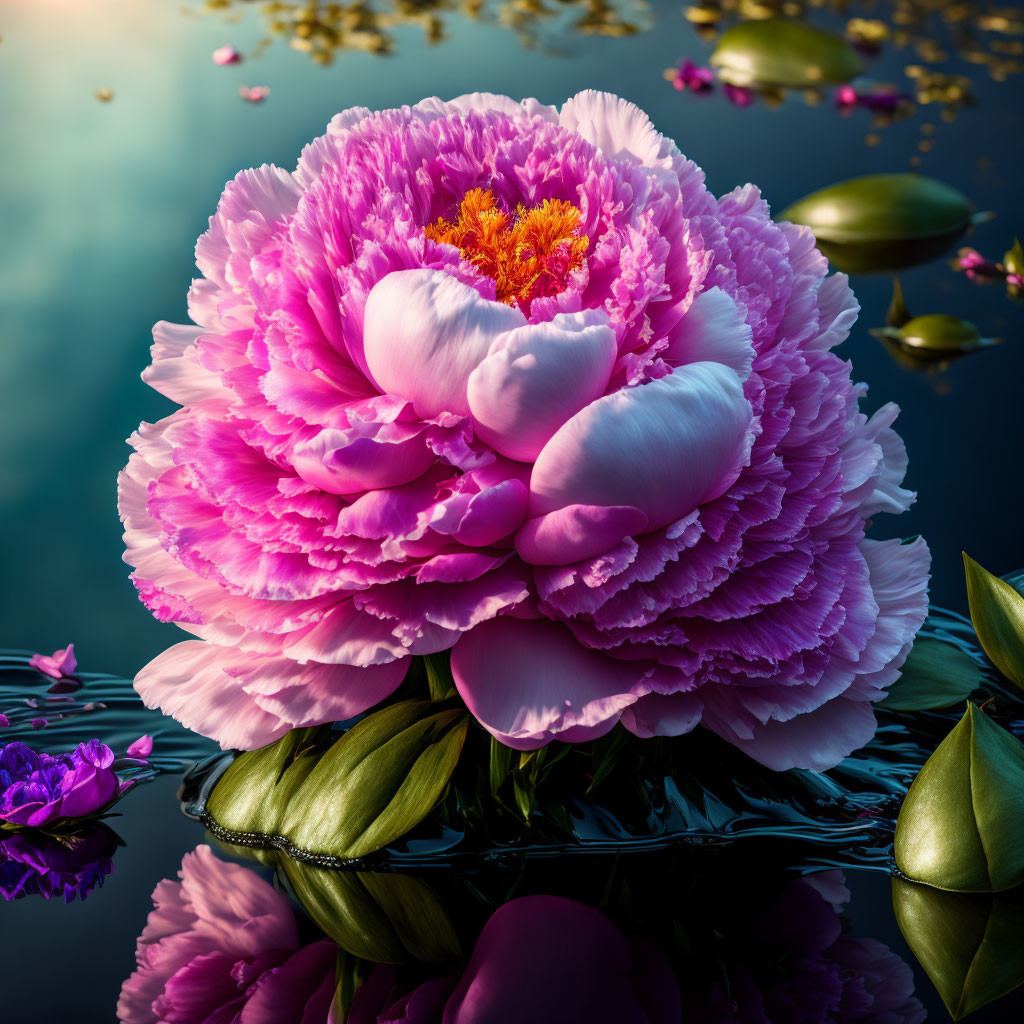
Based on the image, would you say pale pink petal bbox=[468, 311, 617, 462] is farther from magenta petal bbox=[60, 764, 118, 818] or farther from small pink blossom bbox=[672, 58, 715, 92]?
small pink blossom bbox=[672, 58, 715, 92]

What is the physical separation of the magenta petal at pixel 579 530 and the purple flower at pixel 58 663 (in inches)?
12.7

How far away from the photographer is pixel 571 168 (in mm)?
401

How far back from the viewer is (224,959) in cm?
36

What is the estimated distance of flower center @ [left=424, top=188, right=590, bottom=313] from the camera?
378 mm

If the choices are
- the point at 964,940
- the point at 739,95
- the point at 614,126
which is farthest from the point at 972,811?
the point at 739,95

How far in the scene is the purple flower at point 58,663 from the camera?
0.57 m

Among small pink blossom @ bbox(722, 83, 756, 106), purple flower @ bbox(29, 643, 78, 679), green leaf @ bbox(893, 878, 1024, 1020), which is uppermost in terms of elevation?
green leaf @ bbox(893, 878, 1024, 1020)

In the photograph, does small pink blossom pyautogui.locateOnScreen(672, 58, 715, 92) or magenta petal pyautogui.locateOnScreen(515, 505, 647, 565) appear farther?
small pink blossom pyautogui.locateOnScreen(672, 58, 715, 92)

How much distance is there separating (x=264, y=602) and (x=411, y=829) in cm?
9

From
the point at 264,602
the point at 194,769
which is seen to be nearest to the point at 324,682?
the point at 264,602

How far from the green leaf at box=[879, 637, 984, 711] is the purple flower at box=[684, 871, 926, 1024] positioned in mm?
125

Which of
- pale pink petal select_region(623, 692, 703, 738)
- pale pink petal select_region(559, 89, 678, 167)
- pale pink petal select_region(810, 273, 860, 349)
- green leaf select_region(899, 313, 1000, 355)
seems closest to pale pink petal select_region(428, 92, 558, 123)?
pale pink petal select_region(559, 89, 678, 167)

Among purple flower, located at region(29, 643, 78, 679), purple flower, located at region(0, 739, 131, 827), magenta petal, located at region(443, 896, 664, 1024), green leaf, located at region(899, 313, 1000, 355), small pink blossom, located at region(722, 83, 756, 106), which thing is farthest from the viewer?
small pink blossom, located at region(722, 83, 756, 106)

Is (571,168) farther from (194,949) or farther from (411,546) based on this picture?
(194,949)
